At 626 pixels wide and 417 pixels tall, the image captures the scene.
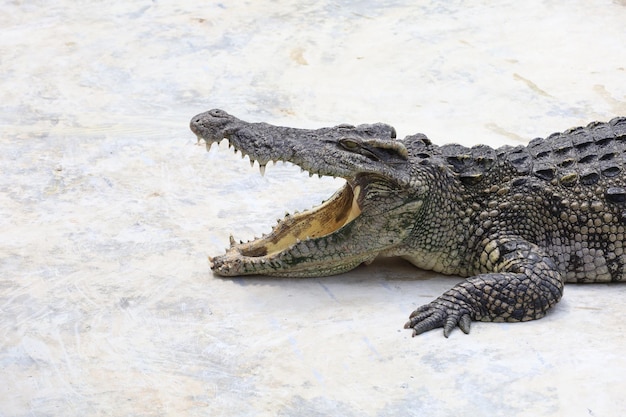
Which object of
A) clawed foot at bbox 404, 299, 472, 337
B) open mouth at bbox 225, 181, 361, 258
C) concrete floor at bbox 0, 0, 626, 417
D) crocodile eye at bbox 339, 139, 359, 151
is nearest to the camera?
concrete floor at bbox 0, 0, 626, 417

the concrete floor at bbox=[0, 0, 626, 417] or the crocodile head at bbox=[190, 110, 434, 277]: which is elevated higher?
the crocodile head at bbox=[190, 110, 434, 277]

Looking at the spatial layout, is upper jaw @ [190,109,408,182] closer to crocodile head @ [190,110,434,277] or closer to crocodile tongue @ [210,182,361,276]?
crocodile head @ [190,110,434,277]

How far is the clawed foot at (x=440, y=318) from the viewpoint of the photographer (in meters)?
4.99

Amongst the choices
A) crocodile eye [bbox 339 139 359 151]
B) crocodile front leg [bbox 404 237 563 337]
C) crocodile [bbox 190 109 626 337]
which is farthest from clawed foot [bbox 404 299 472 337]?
crocodile eye [bbox 339 139 359 151]

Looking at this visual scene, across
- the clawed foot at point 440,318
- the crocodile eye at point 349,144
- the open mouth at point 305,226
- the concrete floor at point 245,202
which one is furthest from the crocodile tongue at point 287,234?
the clawed foot at point 440,318

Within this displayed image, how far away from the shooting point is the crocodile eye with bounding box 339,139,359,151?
5.50 meters

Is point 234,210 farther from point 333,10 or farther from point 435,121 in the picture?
point 333,10

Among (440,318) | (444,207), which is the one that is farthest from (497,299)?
(444,207)

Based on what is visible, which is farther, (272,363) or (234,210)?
(234,210)

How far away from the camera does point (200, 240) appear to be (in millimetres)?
6141

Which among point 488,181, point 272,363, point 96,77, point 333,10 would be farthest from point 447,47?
point 272,363

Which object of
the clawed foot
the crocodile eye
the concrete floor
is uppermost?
the crocodile eye

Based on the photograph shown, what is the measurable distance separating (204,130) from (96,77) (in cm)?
374

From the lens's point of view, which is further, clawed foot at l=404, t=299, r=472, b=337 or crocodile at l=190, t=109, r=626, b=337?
crocodile at l=190, t=109, r=626, b=337
